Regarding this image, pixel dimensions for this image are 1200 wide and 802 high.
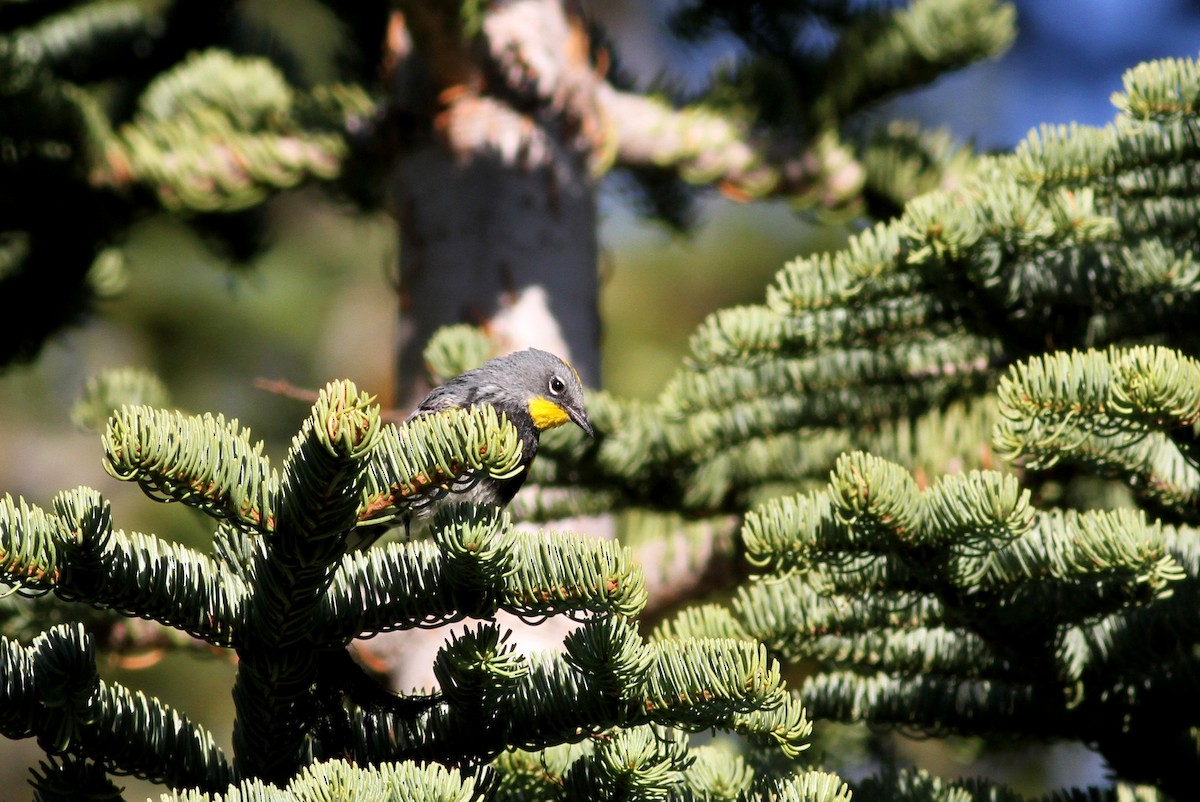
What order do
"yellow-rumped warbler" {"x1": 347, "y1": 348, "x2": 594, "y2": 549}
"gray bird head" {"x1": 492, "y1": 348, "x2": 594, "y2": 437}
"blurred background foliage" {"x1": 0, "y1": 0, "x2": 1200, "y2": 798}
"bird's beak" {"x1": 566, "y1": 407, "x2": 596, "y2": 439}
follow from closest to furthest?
"bird's beak" {"x1": 566, "y1": 407, "x2": 596, "y2": 439}, "yellow-rumped warbler" {"x1": 347, "y1": 348, "x2": 594, "y2": 549}, "gray bird head" {"x1": 492, "y1": 348, "x2": 594, "y2": 437}, "blurred background foliage" {"x1": 0, "y1": 0, "x2": 1200, "y2": 798}

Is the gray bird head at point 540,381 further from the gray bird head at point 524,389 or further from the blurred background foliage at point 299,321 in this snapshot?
the blurred background foliage at point 299,321

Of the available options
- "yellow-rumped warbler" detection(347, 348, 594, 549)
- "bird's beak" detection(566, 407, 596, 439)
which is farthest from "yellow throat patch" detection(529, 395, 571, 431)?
"bird's beak" detection(566, 407, 596, 439)

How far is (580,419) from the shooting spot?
318 cm

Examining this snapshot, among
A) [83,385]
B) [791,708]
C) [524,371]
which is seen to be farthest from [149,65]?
[791,708]

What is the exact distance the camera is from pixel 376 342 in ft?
31.6

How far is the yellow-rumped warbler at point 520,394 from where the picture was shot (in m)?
3.29

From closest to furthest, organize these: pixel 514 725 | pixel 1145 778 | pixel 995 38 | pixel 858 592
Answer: pixel 514 725, pixel 858 592, pixel 1145 778, pixel 995 38

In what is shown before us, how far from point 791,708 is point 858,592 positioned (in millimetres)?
409

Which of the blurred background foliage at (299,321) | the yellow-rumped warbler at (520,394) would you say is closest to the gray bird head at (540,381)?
the yellow-rumped warbler at (520,394)

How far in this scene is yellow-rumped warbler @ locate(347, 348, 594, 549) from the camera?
3.29m

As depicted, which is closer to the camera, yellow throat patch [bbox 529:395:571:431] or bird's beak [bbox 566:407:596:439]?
bird's beak [bbox 566:407:596:439]

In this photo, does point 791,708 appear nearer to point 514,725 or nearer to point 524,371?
point 514,725

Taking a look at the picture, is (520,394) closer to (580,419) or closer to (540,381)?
(540,381)

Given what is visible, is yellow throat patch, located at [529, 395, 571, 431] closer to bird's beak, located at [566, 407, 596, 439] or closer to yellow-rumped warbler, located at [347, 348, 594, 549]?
yellow-rumped warbler, located at [347, 348, 594, 549]
